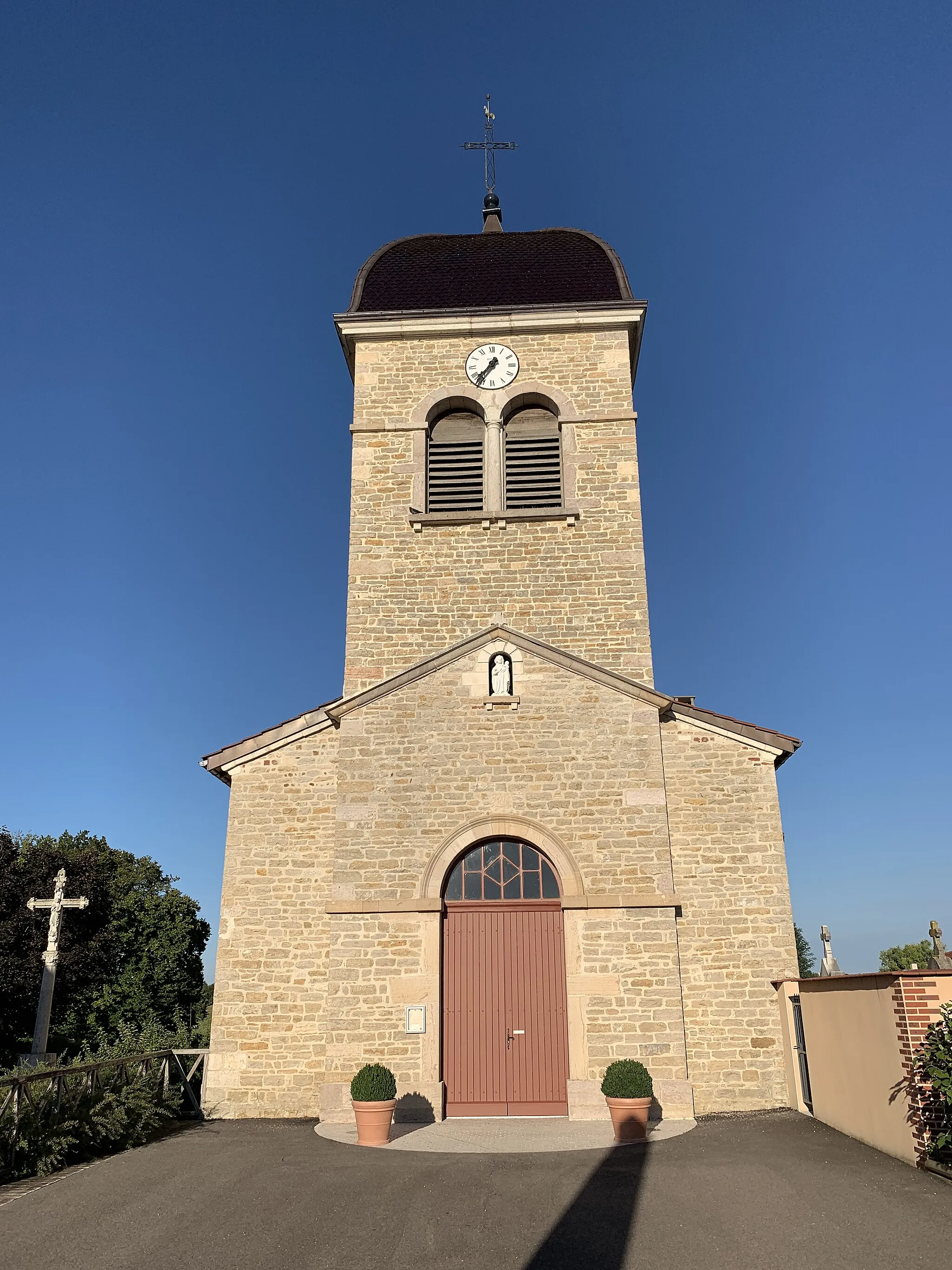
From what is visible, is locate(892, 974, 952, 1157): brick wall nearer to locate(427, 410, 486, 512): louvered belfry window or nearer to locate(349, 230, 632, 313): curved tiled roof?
locate(427, 410, 486, 512): louvered belfry window

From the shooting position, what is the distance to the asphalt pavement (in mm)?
5496

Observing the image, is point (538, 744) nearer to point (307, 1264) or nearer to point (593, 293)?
point (307, 1264)

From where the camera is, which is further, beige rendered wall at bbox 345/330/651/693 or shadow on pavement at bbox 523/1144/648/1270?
beige rendered wall at bbox 345/330/651/693

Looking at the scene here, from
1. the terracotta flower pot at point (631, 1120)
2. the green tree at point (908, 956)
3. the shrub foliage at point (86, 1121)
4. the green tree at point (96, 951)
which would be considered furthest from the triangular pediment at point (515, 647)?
the green tree at point (908, 956)

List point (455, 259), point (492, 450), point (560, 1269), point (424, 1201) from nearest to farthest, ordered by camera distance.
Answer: point (560, 1269)
point (424, 1201)
point (492, 450)
point (455, 259)

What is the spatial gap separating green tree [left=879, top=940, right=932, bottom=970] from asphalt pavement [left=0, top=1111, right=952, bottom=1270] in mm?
42417

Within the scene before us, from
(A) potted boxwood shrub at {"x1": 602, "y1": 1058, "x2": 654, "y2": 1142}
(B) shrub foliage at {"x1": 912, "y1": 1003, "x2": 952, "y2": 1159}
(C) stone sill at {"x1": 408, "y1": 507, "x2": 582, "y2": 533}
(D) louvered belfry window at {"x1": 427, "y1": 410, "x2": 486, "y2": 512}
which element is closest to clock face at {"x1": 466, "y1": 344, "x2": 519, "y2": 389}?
(D) louvered belfry window at {"x1": 427, "y1": 410, "x2": 486, "y2": 512}

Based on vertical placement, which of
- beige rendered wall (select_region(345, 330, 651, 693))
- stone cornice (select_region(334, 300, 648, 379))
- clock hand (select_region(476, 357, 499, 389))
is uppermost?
stone cornice (select_region(334, 300, 648, 379))

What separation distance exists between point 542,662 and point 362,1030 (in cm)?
512

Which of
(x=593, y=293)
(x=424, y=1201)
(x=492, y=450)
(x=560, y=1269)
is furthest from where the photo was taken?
(x=593, y=293)

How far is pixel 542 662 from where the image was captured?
1205 centimetres

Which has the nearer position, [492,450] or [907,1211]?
[907,1211]

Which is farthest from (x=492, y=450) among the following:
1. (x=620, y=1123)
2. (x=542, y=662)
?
(x=620, y=1123)

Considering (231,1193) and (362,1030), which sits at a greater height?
(362,1030)
